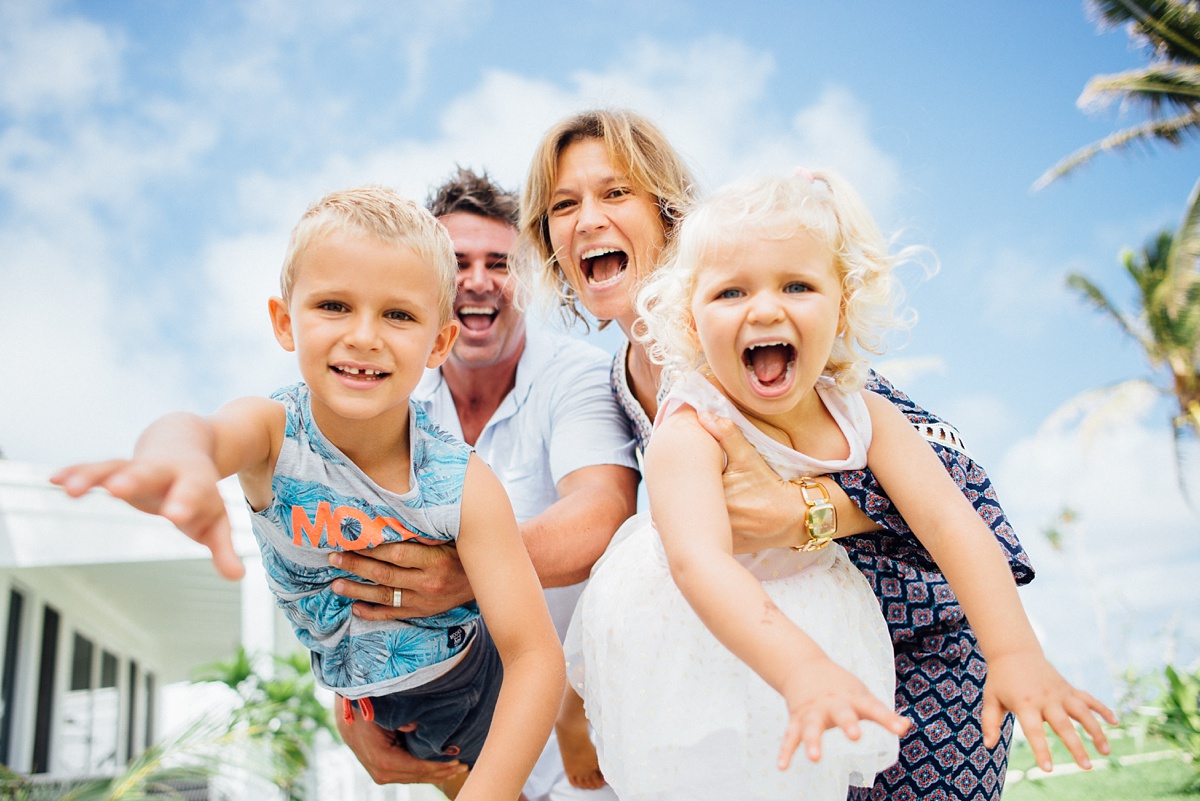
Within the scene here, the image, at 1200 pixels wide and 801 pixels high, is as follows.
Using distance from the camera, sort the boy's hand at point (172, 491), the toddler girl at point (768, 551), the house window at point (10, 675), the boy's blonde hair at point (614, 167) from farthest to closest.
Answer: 1. the house window at point (10, 675)
2. the boy's blonde hair at point (614, 167)
3. the toddler girl at point (768, 551)
4. the boy's hand at point (172, 491)

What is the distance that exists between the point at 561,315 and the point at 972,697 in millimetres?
1911

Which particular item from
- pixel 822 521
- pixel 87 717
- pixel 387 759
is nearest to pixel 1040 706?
pixel 822 521

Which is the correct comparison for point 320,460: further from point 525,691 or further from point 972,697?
point 972,697

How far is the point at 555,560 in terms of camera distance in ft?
8.39

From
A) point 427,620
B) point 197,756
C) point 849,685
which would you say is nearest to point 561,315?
point 427,620

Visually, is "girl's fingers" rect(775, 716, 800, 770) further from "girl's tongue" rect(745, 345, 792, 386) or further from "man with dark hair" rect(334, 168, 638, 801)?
"man with dark hair" rect(334, 168, 638, 801)

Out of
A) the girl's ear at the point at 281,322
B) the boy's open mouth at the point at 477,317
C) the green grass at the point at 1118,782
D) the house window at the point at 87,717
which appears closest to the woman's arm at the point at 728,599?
the girl's ear at the point at 281,322

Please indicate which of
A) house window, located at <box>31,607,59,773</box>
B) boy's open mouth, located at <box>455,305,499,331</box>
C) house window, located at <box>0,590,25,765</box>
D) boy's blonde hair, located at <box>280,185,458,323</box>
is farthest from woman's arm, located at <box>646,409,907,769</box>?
house window, located at <box>31,607,59,773</box>

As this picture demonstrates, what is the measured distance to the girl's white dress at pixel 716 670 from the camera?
176 centimetres

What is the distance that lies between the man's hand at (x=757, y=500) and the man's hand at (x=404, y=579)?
26.3 inches

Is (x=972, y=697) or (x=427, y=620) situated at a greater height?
(x=427, y=620)

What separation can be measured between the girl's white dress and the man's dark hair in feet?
6.36

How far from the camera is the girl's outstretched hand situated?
1236 mm

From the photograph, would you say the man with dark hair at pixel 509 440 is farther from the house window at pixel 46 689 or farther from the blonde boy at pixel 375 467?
the house window at pixel 46 689
